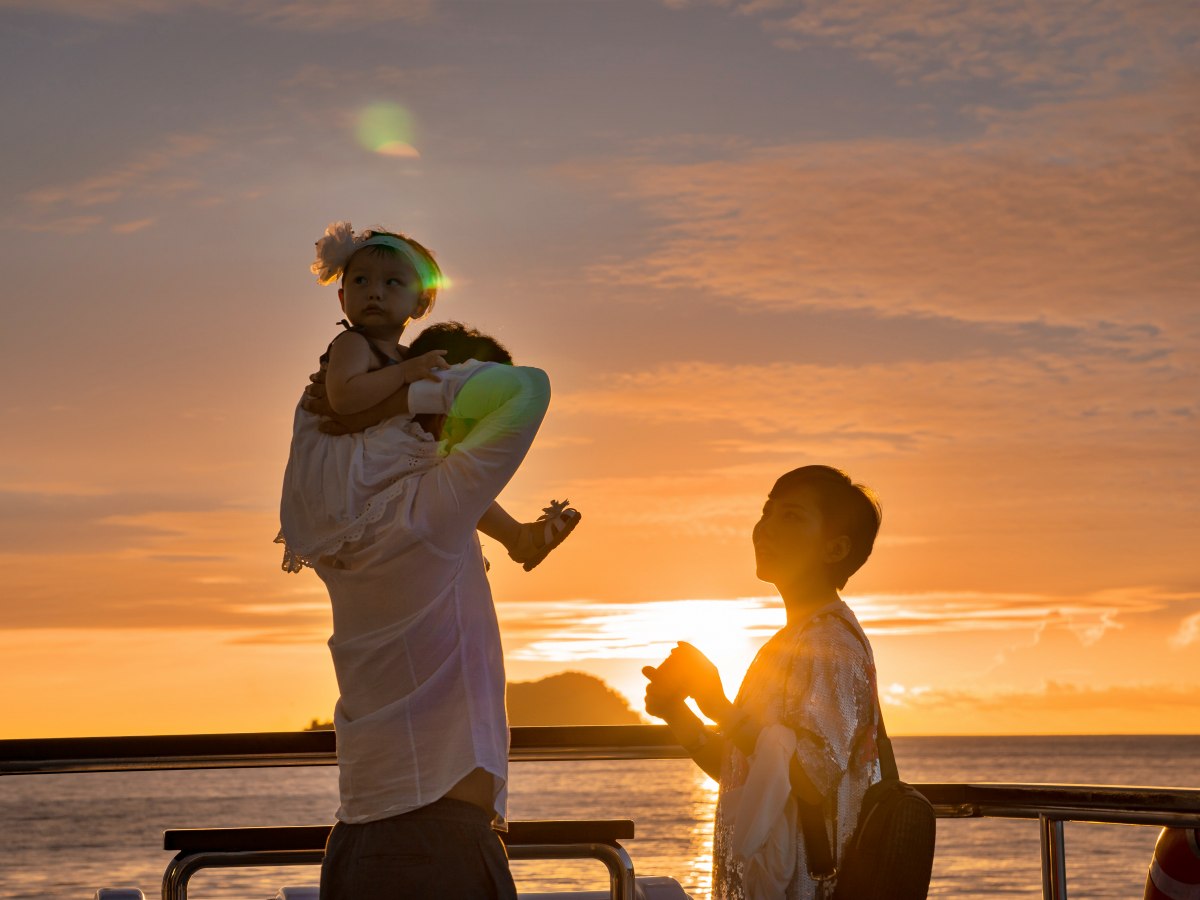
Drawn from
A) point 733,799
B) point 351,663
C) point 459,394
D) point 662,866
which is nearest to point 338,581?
point 351,663

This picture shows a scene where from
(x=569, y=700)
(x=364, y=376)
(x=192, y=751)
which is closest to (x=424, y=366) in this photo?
(x=364, y=376)

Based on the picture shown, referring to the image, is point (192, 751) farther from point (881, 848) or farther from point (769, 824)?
point (881, 848)

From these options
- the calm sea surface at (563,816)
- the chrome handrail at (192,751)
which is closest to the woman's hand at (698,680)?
the chrome handrail at (192,751)

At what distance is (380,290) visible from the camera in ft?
6.60

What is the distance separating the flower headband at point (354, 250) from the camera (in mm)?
2045

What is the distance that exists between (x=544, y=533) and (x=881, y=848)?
76 cm

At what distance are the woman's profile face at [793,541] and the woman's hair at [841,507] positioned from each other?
12mm

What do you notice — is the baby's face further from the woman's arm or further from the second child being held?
the woman's arm

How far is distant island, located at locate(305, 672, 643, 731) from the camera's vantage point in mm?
141250

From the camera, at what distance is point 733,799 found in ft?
7.64

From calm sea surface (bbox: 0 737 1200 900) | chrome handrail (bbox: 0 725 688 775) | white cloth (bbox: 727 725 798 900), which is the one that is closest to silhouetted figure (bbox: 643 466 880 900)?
white cloth (bbox: 727 725 798 900)

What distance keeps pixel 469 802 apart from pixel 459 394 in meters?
0.54


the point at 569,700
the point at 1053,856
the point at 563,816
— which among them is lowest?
the point at 563,816

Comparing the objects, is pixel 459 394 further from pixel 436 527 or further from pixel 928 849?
pixel 928 849
